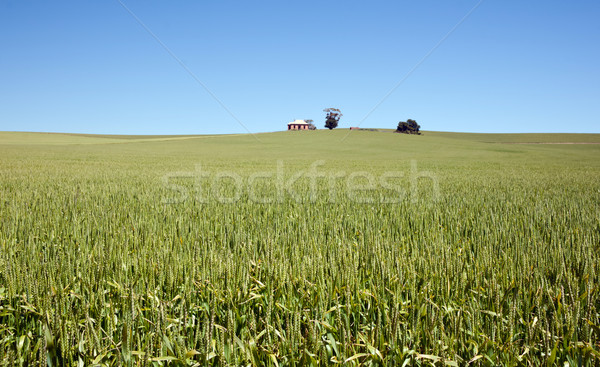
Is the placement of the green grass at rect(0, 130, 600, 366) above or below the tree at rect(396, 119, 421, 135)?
below

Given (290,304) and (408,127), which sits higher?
(408,127)

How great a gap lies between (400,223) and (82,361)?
13.0ft

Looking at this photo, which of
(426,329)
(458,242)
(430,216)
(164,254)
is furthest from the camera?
(430,216)

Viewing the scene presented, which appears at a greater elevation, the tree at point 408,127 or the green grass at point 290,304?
the tree at point 408,127

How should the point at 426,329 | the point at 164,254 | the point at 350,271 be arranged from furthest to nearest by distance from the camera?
1. the point at 164,254
2. the point at 350,271
3. the point at 426,329

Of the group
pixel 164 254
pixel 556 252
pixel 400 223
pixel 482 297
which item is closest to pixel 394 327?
pixel 482 297

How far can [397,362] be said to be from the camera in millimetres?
1823

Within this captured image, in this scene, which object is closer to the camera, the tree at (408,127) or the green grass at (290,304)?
the green grass at (290,304)

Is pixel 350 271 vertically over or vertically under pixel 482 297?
over

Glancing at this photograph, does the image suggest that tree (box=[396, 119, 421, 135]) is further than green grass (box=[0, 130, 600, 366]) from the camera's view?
Yes

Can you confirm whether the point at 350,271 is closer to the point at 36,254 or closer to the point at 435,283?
the point at 435,283

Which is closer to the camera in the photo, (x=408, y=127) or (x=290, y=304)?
(x=290, y=304)

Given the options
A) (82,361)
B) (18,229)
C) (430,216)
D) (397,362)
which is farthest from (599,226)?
(18,229)

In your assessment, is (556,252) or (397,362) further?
(556,252)
